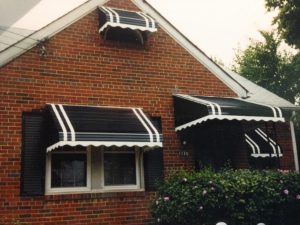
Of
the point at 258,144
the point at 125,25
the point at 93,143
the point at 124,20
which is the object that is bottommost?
the point at 93,143

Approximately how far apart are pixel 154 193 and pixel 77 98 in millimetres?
2968

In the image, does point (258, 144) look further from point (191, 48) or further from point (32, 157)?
point (32, 157)

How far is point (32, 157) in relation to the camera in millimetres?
8008

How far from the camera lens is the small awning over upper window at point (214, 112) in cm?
880

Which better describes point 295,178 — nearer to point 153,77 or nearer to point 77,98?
point 153,77

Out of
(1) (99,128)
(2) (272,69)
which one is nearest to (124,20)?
(1) (99,128)

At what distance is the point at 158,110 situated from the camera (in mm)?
9930

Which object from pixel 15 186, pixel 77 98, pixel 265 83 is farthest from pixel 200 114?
pixel 265 83

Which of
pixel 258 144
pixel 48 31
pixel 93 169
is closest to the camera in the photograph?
pixel 93 169

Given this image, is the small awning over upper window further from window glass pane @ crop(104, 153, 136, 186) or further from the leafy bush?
window glass pane @ crop(104, 153, 136, 186)

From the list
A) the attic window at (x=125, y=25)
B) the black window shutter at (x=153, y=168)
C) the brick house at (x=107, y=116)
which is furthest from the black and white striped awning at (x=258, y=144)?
the attic window at (x=125, y=25)

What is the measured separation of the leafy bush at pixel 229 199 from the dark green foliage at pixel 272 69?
29.3 metres

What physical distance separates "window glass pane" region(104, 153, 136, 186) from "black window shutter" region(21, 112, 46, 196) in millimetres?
1560

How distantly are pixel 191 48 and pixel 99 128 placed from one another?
4408mm
